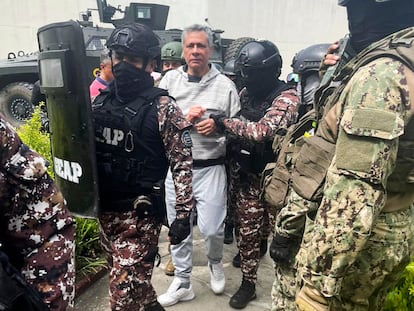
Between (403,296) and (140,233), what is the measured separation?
53.7 inches

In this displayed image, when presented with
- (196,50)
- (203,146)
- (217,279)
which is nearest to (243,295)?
(217,279)

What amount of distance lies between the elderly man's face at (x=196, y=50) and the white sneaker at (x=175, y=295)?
150 centimetres

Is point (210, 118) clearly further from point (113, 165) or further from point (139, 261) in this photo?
point (139, 261)

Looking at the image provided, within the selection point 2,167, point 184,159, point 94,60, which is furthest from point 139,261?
point 94,60

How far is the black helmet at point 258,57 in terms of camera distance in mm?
2705

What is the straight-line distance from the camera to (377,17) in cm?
145

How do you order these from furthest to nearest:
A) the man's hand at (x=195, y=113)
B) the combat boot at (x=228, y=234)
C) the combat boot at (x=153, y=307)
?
the combat boot at (x=228, y=234) < the man's hand at (x=195, y=113) < the combat boot at (x=153, y=307)

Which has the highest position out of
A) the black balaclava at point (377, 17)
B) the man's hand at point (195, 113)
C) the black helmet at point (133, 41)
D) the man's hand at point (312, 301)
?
the black balaclava at point (377, 17)

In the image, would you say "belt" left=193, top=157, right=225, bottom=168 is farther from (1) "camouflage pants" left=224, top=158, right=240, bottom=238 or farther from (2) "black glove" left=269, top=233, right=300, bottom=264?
(2) "black glove" left=269, top=233, right=300, bottom=264

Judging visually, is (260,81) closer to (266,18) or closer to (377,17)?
(377,17)

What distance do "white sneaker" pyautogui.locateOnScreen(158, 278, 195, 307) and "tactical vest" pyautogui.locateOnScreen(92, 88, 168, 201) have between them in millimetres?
1047

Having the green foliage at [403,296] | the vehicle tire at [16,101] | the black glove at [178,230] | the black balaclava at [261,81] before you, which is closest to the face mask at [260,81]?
the black balaclava at [261,81]

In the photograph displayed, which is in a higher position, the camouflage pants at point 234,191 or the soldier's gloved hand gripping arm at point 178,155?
the soldier's gloved hand gripping arm at point 178,155

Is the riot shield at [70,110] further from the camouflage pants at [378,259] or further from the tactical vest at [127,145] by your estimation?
the camouflage pants at [378,259]
